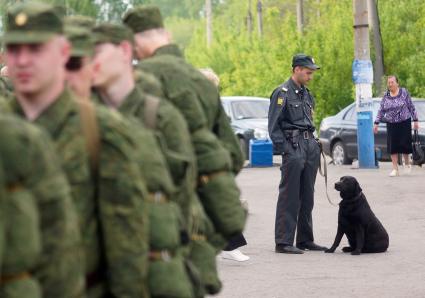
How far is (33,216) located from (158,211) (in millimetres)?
1143

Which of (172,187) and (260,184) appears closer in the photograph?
(172,187)

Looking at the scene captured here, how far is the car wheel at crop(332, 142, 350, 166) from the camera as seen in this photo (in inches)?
1200

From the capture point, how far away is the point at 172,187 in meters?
5.55

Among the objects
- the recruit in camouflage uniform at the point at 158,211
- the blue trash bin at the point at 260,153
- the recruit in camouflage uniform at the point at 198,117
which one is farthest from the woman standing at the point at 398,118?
the recruit in camouflage uniform at the point at 158,211

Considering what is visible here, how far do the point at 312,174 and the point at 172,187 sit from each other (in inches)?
335

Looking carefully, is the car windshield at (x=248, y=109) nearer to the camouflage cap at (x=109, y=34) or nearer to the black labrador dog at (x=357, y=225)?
the black labrador dog at (x=357, y=225)

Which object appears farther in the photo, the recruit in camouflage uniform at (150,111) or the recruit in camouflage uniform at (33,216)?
the recruit in camouflage uniform at (150,111)

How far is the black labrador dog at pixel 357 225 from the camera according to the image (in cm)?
1398

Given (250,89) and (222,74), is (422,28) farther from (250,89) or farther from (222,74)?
(222,74)

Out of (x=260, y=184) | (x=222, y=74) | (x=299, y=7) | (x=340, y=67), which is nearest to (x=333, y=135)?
(x=260, y=184)

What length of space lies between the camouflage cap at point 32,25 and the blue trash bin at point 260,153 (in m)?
25.7

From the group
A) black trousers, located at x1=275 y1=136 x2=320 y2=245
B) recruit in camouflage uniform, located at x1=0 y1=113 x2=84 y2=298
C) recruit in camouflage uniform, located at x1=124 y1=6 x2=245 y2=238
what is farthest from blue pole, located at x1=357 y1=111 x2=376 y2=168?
recruit in camouflage uniform, located at x1=0 y1=113 x2=84 y2=298

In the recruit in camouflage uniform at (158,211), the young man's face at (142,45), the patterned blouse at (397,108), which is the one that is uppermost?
the young man's face at (142,45)

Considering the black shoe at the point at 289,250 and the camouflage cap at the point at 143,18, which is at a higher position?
the camouflage cap at the point at 143,18
